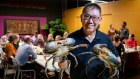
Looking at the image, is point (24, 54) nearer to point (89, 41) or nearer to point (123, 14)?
point (89, 41)

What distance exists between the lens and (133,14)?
27.2 ft

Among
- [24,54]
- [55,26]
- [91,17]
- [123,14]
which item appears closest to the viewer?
→ [91,17]

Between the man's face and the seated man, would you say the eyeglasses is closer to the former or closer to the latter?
the man's face

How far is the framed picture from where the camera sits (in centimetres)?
1068

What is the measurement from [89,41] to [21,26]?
32.6 feet

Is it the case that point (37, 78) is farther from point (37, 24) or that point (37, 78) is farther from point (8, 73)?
point (37, 24)

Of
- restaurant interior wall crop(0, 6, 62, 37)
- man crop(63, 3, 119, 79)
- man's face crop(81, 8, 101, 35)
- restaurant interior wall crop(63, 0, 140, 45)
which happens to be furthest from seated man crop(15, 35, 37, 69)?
restaurant interior wall crop(0, 6, 62, 37)

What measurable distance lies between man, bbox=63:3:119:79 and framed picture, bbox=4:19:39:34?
9.60 m

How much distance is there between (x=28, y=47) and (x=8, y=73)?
1669 millimetres

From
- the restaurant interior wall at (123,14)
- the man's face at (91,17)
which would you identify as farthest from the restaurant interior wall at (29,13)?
the man's face at (91,17)

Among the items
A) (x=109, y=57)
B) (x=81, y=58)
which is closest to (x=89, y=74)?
(x=81, y=58)

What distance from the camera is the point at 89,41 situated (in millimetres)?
1441

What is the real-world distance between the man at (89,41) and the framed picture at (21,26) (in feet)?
31.5

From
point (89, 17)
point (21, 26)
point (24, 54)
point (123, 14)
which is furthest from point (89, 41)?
point (21, 26)
